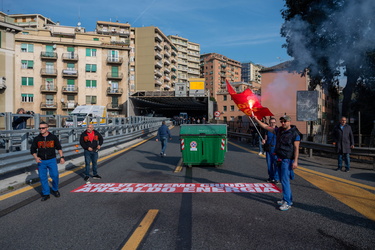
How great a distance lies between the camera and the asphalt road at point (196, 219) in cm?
360

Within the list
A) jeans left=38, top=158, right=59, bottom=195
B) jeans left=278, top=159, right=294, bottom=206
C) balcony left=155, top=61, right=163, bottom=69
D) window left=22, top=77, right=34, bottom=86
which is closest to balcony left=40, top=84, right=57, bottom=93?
window left=22, top=77, right=34, bottom=86

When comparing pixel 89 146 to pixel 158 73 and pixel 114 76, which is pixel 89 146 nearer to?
pixel 114 76

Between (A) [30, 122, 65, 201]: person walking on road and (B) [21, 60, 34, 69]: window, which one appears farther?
(B) [21, 60, 34, 69]: window

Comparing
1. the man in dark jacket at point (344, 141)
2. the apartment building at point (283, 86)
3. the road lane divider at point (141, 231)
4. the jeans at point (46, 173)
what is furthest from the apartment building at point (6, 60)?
the man in dark jacket at point (344, 141)

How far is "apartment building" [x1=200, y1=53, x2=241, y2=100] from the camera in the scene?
359 ft

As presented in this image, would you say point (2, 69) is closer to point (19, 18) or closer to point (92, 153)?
point (92, 153)

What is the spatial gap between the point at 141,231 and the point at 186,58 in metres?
102

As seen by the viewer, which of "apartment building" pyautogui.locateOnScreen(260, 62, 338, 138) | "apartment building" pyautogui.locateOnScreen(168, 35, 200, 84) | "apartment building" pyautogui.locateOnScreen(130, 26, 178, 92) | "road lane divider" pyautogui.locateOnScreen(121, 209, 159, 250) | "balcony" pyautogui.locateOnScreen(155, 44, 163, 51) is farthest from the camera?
"apartment building" pyautogui.locateOnScreen(168, 35, 200, 84)

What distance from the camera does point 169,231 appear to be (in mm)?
3957

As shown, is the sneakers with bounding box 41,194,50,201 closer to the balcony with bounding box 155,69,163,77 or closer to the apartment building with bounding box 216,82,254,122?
the apartment building with bounding box 216,82,254,122

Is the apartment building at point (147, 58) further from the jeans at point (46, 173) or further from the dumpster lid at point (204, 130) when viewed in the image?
the jeans at point (46, 173)

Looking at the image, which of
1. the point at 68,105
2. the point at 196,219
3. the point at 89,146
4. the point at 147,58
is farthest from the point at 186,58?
the point at 196,219

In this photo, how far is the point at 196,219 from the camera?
4449 mm

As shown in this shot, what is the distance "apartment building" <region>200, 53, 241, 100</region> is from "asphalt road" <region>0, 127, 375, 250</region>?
10054cm
